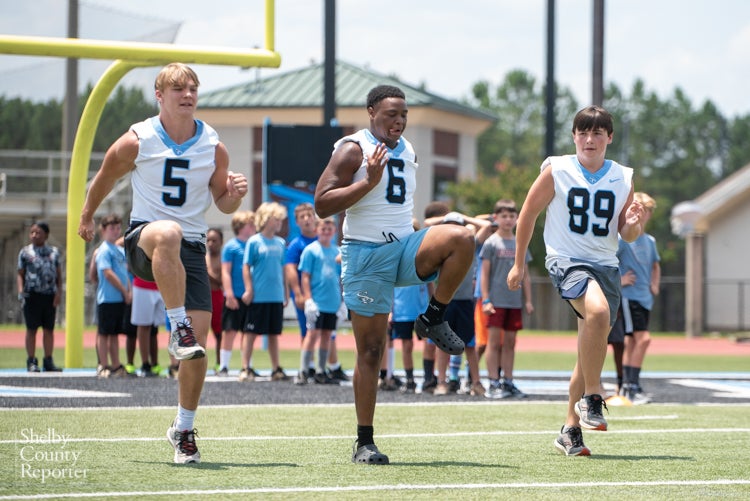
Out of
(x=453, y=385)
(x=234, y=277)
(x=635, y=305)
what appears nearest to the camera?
(x=635, y=305)

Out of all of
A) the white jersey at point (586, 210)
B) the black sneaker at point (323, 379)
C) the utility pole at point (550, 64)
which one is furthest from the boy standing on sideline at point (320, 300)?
the utility pole at point (550, 64)

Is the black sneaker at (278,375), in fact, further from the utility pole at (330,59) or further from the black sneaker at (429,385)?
the utility pole at (330,59)

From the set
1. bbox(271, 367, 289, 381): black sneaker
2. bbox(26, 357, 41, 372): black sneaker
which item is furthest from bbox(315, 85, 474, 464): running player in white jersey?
bbox(26, 357, 41, 372): black sneaker

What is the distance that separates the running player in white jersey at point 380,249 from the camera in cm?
671

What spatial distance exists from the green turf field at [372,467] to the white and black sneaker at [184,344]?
0.59 meters

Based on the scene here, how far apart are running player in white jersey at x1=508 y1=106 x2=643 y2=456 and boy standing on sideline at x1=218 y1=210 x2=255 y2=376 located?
7146mm

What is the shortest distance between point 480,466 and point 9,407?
4.57 meters

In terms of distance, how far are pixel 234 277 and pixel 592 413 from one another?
8043 millimetres

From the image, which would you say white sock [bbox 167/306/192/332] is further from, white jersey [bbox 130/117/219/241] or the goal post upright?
the goal post upright

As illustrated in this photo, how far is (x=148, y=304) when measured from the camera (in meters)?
13.5

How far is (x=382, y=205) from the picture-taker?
272 inches

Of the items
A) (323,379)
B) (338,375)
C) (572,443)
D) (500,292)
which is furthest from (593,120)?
(338,375)

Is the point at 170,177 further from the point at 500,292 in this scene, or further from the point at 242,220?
the point at 242,220

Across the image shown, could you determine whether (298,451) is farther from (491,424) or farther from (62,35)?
(62,35)
